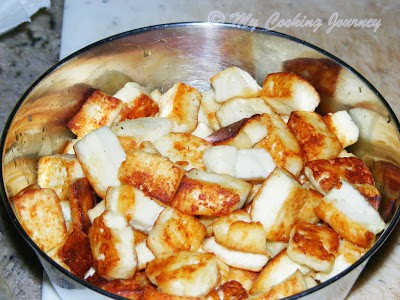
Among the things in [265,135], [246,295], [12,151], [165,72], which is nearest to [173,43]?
A: [165,72]

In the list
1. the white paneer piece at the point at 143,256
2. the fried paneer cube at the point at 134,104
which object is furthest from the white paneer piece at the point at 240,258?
the fried paneer cube at the point at 134,104

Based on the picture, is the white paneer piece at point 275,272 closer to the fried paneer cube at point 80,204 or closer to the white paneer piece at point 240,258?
the white paneer piece at point 240,258

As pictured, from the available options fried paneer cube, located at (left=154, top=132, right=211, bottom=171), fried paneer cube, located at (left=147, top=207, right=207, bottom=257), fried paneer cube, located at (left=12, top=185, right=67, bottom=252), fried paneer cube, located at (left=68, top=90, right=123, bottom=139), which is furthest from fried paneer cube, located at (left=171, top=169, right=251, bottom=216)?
fried paneer cube, located at (left=68, top=90, right=123, bottom=139)

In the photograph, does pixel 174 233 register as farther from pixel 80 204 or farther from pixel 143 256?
pixel 80 204

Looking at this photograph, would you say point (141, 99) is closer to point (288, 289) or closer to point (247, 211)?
point (247, 211)

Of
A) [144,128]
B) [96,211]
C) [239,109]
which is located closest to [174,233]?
[96,211]

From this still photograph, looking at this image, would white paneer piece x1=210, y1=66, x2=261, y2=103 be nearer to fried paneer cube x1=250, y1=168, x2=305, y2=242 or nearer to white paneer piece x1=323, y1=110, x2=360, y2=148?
white paneer piece x1=323, y1=110, x2=360, y2=148
